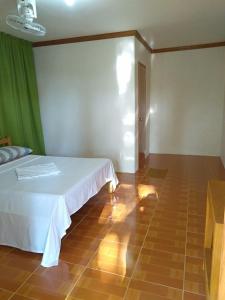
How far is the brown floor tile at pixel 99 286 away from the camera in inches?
63.1

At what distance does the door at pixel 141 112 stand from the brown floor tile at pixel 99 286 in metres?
2.89

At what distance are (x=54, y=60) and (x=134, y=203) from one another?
119 inches

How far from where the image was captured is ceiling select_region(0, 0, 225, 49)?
2.61 meters

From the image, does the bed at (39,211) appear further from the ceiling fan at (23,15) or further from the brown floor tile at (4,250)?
Answer: the ceiling fan at (23,15)

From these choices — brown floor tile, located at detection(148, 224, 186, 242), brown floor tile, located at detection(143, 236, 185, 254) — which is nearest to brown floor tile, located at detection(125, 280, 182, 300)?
brown floor tile, located at detection(143, 236, 185, 254)

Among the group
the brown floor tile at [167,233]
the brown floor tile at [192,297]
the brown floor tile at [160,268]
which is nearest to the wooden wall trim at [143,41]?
the brown floor tile at [167,233]

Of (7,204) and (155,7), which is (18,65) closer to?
(155,7)

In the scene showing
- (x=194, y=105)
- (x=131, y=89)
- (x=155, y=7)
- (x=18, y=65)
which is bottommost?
(x=194, y=105)

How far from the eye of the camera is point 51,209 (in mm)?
1954

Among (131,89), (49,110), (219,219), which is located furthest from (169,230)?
(49,110)

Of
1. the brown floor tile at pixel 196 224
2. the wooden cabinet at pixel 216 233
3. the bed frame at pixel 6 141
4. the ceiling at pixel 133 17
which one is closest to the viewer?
the wooden cabinet at pixel 216 233

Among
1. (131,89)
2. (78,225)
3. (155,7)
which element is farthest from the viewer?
(131,89)

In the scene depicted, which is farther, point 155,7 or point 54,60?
point 54,60

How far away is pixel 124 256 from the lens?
1991 mm
